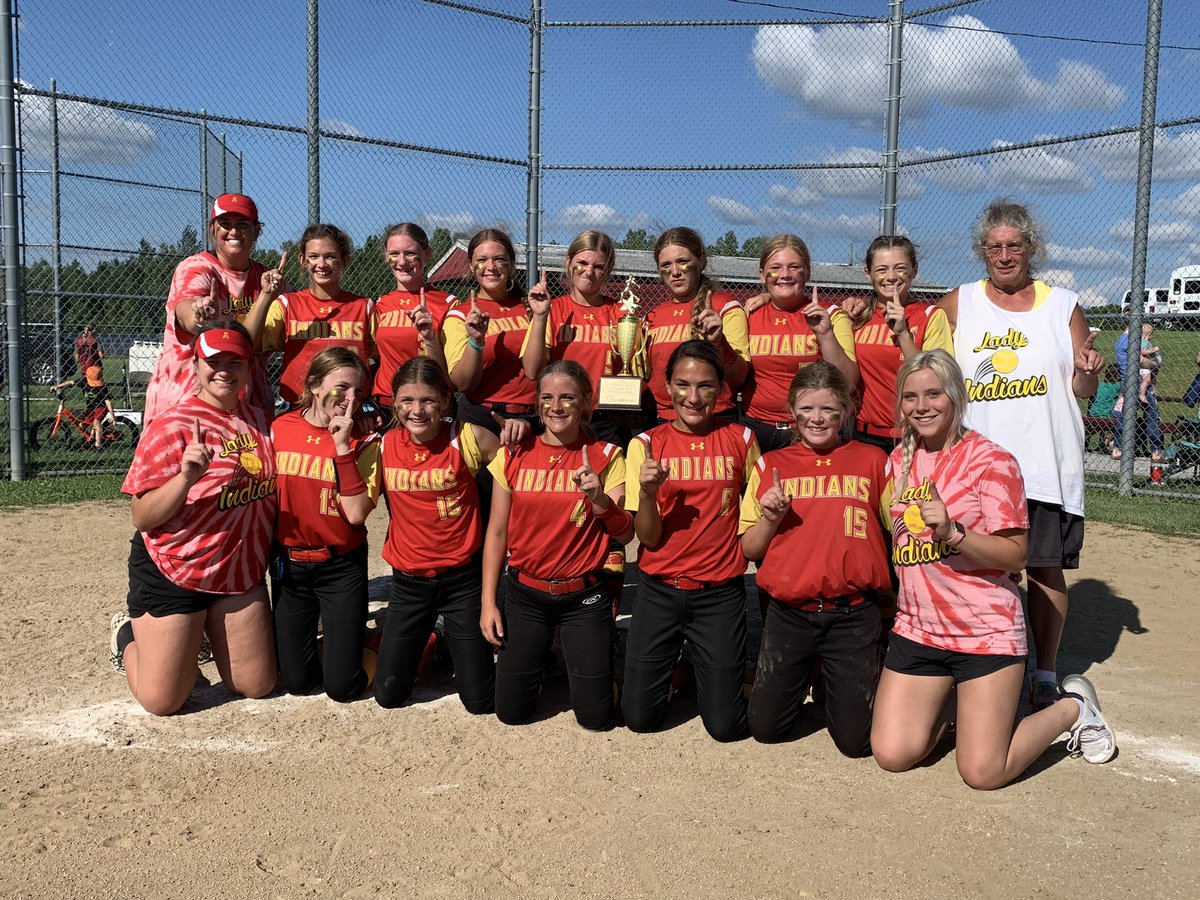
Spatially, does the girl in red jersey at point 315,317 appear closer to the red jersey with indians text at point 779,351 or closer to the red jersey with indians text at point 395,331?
the red jersey with indians text at point 395,331

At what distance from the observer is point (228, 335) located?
13.0 ft

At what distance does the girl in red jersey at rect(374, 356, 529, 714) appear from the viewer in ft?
13.2

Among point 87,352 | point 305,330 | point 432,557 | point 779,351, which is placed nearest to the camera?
point 432,557

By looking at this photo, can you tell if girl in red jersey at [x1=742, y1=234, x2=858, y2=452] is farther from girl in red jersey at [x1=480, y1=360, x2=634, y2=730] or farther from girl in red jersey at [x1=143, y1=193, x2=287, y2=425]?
girl in red jersey at [x1=143, y1=193, x2=287, y2=425]

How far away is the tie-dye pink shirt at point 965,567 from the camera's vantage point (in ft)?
11.0

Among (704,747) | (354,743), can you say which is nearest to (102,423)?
(354,743)

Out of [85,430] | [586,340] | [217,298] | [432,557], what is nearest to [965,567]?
[586,340]

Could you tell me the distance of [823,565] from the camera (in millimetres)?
3609

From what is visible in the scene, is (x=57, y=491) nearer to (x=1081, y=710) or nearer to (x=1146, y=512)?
(x=1081, y=710)

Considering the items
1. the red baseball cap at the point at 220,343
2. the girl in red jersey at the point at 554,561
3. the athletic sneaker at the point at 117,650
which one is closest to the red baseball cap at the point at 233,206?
the red baseball cap at the point at 220,343

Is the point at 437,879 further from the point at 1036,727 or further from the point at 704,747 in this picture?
the point at 1036,727

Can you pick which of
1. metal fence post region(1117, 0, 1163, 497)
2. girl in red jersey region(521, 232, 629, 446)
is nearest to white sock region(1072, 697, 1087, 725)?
girl in red jersey region(521, 232, 629, 446)

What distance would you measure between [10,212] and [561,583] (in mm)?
6968

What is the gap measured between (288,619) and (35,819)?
1.27 meters
